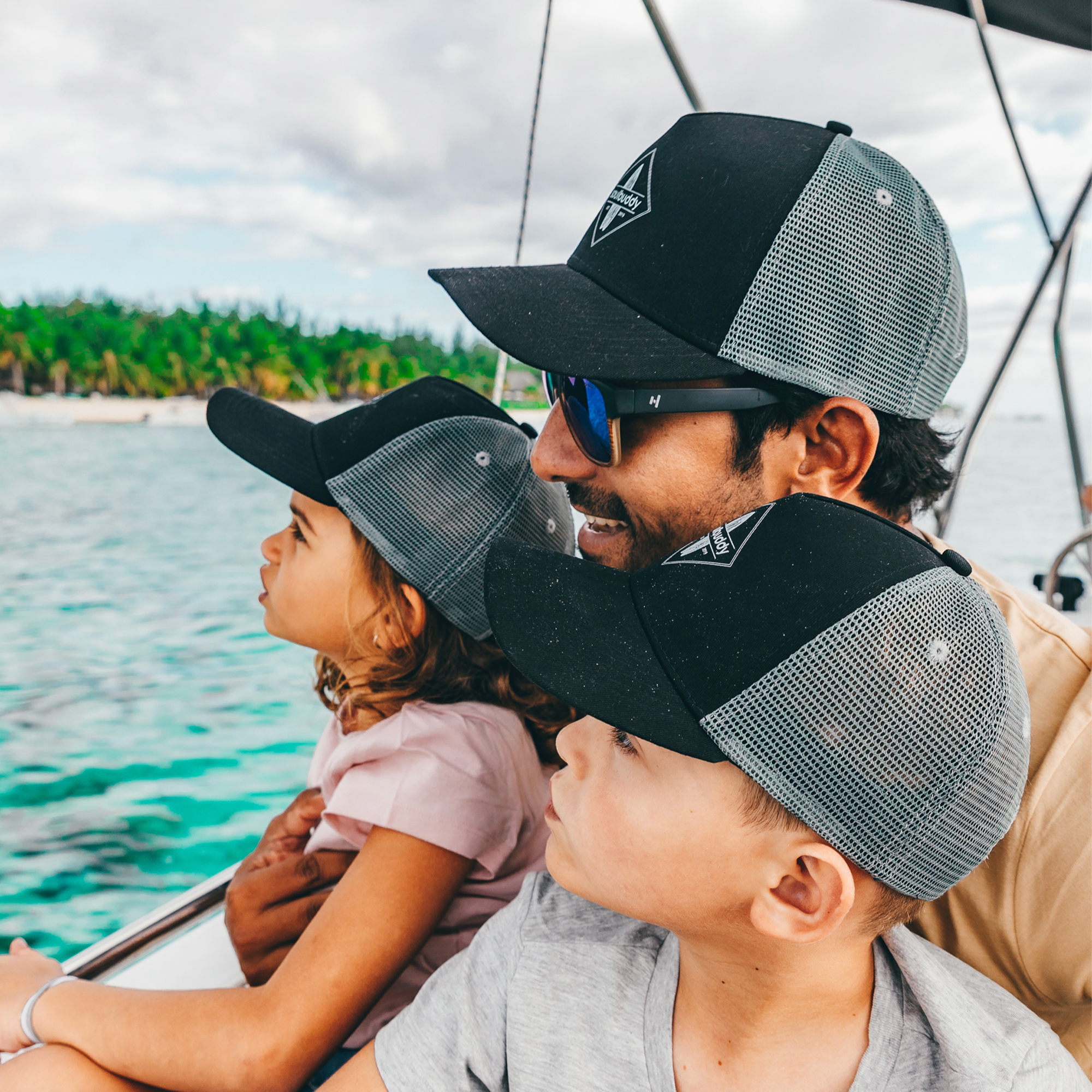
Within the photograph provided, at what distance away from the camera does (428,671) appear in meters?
1.22

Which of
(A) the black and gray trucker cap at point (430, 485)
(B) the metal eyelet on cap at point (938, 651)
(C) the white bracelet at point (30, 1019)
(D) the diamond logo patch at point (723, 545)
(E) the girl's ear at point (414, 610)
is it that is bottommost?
(C) the white bracelet at point (30, 1019)

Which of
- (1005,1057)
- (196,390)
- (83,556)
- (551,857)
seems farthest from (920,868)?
(196,390)

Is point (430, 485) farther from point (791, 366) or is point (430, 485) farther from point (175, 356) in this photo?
point (175, 356)

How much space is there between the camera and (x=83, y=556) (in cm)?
1195

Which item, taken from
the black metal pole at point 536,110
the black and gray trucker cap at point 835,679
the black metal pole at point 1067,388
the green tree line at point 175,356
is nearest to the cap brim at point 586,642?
the black and gray trucker cap at point 835,679

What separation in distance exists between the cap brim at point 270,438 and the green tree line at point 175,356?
30.0m

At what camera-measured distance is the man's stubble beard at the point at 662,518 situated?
3.04ft

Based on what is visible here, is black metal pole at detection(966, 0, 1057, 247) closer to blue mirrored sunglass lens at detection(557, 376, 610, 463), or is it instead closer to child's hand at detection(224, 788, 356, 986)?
blue mirrored sunglass lens at detection(557, 376, 610, 463)

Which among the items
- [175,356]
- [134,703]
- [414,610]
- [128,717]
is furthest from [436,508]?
[175,356]

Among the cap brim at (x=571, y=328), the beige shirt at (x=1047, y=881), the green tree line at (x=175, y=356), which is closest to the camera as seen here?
the beige shirt at (x=1047, y=881)

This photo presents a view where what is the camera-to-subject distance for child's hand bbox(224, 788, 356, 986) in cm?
112

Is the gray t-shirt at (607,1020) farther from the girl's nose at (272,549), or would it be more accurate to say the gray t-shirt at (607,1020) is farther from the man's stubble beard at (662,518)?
the girl's nose at (272,549)

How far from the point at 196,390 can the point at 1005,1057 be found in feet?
116

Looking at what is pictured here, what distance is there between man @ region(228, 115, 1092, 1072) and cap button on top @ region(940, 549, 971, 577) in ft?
0.75
